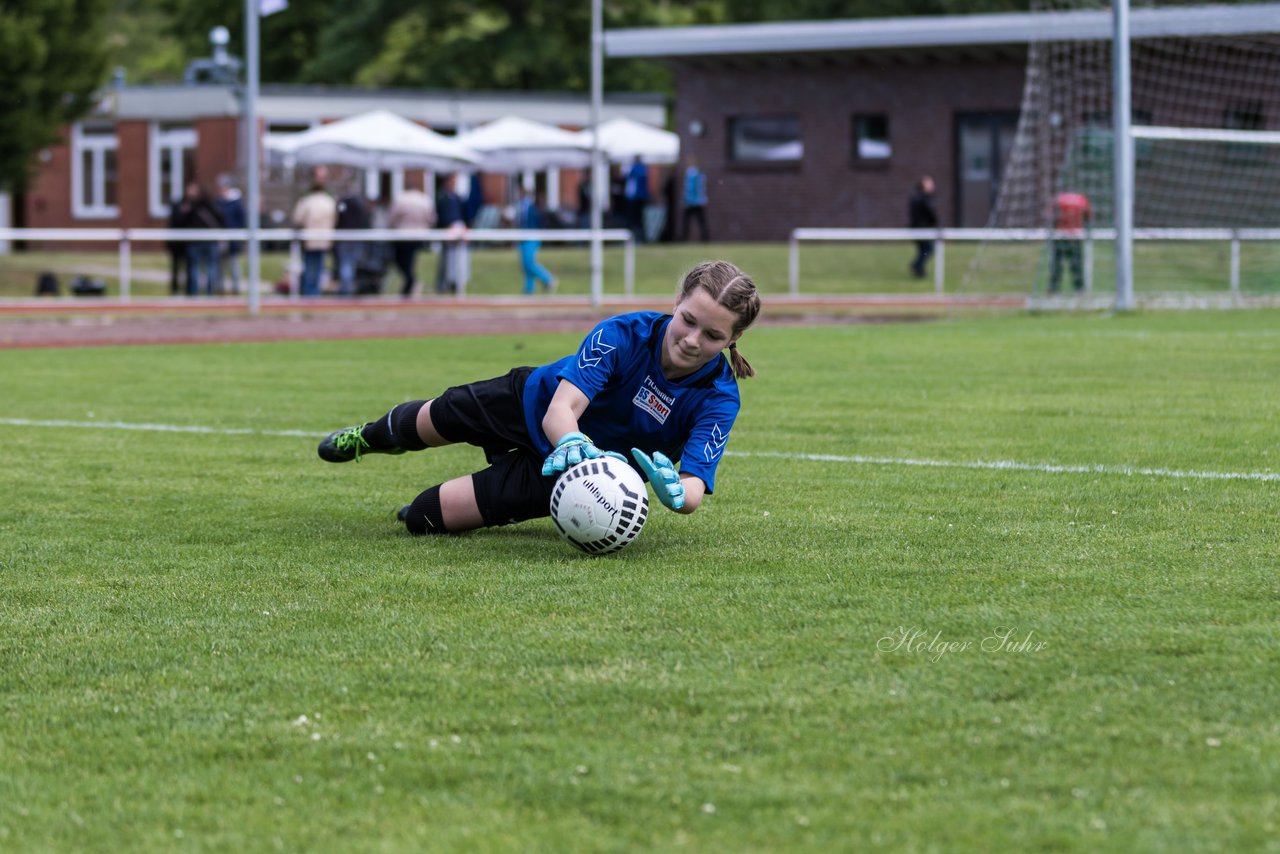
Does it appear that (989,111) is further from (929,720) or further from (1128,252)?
(929,720)

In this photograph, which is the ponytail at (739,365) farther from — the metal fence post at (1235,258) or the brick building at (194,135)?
the brick building at (194,135)

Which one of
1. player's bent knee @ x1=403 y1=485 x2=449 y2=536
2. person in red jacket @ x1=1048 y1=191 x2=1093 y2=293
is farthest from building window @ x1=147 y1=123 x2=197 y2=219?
player's bent knee @ x1=403 y1=485 x2=449 y2=536

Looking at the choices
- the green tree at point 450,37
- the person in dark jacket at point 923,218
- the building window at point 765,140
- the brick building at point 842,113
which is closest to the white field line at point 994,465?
the person in dark jacket at point 923,218

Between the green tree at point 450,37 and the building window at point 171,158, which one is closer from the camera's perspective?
the building window at point 171,158

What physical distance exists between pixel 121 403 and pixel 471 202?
71.8ft

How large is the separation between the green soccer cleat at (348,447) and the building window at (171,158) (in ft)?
129

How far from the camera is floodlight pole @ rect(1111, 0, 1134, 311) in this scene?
19.9 meters

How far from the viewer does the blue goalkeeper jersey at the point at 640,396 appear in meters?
5.89

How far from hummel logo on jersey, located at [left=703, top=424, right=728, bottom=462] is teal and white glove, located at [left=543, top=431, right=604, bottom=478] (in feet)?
1.49

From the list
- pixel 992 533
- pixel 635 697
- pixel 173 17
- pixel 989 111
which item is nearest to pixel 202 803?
pixel 635 697

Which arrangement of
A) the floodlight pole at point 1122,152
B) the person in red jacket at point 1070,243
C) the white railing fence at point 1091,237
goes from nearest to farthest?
the floodlight pole at point 1122,152 → the white railing fence at point 1091,237 → the person in red jacket at point 1070,243

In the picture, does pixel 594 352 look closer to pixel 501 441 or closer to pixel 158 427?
pixel 501 441

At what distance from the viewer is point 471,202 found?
32938 mm

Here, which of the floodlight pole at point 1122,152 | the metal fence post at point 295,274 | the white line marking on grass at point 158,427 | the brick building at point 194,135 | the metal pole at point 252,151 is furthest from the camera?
the brick building at point 194,135
